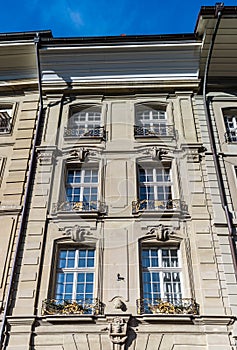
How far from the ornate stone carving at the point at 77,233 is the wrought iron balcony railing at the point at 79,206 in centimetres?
65

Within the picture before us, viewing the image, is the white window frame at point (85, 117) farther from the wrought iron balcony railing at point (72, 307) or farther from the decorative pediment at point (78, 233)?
the wrought iron balcony railing at point (72, 307)

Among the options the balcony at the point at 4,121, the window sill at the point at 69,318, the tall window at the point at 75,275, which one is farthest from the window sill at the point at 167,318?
the balcony at the point at 4,121

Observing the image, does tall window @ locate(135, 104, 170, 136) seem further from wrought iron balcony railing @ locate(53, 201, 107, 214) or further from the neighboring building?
wrought iron balcony railing @ locate(53, 201, 107, 214)

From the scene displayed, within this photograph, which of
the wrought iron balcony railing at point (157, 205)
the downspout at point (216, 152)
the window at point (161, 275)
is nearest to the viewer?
the window at point (161, 275)

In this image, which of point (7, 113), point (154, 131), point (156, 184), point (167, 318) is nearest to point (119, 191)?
point (156, 184)

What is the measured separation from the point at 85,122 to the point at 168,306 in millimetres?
7164

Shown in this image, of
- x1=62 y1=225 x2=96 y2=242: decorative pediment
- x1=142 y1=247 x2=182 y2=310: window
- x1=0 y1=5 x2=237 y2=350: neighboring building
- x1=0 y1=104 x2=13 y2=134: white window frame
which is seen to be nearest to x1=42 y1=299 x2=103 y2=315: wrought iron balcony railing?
x1=0 y1=5 x2=237 y2=350: neighboring building

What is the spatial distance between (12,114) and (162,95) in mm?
5425

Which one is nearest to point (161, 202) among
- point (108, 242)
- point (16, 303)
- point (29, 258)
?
point (108, 242)

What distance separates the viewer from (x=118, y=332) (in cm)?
865

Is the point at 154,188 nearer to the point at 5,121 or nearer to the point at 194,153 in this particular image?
the point at 194,153

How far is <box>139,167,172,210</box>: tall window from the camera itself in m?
11.2

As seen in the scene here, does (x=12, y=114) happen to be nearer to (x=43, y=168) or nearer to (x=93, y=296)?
(x=43, y=168)

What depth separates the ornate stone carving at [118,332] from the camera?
855cm
